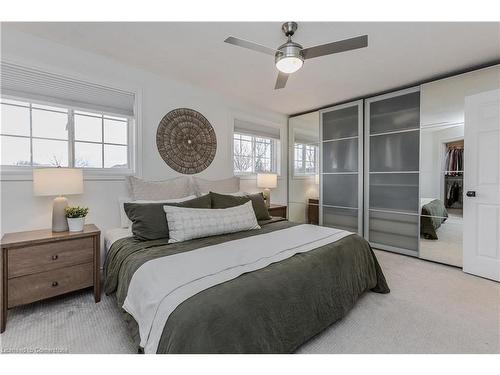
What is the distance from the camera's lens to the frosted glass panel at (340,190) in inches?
156

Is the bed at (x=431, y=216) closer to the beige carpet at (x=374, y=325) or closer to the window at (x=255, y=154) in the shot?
the beige carpet at (x=374, y=325)

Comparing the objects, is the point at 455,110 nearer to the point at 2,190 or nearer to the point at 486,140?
the point at 486,140

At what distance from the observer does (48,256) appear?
192cm

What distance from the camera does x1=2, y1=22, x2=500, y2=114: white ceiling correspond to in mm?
2066

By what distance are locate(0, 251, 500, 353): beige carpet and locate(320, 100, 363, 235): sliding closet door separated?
1691 millimetres

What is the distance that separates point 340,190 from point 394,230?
3.35 ft

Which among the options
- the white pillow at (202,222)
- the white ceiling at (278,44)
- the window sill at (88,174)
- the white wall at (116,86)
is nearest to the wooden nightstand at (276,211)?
the white wall at (116,86)

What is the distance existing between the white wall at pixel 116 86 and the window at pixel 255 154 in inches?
11.8

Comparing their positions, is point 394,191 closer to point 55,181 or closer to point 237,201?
point 237,201

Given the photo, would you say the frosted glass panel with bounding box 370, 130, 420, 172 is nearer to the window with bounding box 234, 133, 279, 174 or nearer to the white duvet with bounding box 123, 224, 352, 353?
the window with bounding box 234, 133, 279, 174

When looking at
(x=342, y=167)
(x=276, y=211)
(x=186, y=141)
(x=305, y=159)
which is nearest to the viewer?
(x=186, y=141)

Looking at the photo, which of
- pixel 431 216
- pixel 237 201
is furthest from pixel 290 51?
pixel 431 216

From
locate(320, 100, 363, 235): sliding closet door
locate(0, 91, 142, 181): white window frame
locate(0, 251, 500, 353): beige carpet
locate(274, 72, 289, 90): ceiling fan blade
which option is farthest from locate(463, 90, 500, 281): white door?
Answer: locate(0, 91, 142, 181): white window frame
